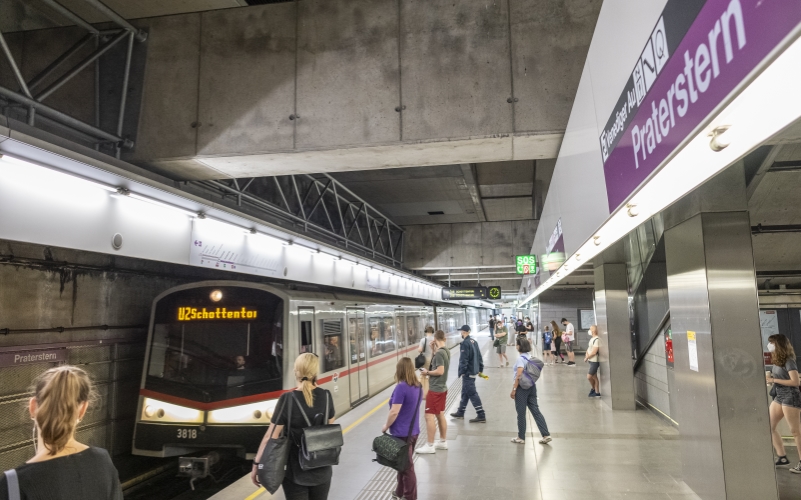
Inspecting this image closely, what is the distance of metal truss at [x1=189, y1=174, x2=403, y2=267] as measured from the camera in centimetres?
852

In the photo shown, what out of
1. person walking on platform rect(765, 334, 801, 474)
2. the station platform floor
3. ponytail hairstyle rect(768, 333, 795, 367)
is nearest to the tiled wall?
the station platform floor

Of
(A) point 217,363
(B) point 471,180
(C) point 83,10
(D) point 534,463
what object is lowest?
(D) point 534,463

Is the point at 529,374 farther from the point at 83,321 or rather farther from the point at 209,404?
the point at 83,321

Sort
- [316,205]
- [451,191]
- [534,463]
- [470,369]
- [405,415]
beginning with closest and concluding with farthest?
1. [405,415]
2. [534,463]
3. [470,369]
4. [316,205]
5. [451,191]

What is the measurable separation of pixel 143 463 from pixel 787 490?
349 inches

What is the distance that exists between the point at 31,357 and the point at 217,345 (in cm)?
242

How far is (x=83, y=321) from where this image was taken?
7465 millimetres

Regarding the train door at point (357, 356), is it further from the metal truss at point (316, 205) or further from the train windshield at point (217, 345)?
the train windshield at point (217, 345)

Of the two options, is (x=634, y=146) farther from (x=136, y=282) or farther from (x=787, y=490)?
(x=136, y=282)

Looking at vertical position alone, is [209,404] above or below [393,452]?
above

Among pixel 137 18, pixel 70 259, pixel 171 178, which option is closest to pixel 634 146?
pixel 171 178

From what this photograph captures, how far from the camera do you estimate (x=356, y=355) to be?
10.0 meters

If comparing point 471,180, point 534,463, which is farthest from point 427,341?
point 534,463

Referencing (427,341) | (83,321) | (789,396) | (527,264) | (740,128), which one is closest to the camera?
(740,128)
